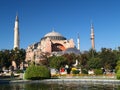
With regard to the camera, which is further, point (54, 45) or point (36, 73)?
point (54, 45)

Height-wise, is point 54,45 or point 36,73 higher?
point 54,45

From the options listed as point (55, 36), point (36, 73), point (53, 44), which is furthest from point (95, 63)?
point (55, 36)

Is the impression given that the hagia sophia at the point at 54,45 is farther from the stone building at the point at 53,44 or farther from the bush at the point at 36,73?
the bush at the point at 36,73

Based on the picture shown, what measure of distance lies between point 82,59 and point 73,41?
115 ft

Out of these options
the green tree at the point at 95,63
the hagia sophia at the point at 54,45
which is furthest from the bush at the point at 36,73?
the hagia sophia at the point at 54,45

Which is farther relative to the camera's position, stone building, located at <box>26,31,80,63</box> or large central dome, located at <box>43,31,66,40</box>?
large central dome, located at <box>43,31,66,40</box>

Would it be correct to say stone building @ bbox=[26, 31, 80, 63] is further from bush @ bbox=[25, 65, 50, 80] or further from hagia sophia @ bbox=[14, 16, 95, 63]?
bush @ bbox=[25, 65, 50, 80]

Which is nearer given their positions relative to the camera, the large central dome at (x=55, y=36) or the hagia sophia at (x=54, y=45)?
the hagia sophia at (x=54, y=45)

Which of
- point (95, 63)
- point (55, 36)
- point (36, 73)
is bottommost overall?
point (36, 73)

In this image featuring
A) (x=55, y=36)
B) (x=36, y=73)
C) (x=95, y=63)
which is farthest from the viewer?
(x=55, y=36)

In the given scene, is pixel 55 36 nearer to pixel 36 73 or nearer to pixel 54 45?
pixel 54 45

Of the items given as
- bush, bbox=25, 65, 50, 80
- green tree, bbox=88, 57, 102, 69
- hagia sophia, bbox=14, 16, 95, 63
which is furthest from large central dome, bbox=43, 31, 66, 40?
bush, bbox=25, 65, 50, 80

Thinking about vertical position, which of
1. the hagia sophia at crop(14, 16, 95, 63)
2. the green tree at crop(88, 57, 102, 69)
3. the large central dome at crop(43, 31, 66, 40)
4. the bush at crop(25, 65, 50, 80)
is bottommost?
the bush at crop(25, 65, 50, 80)

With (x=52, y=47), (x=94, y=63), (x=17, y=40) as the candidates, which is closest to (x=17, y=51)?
(x=17, y=40)
